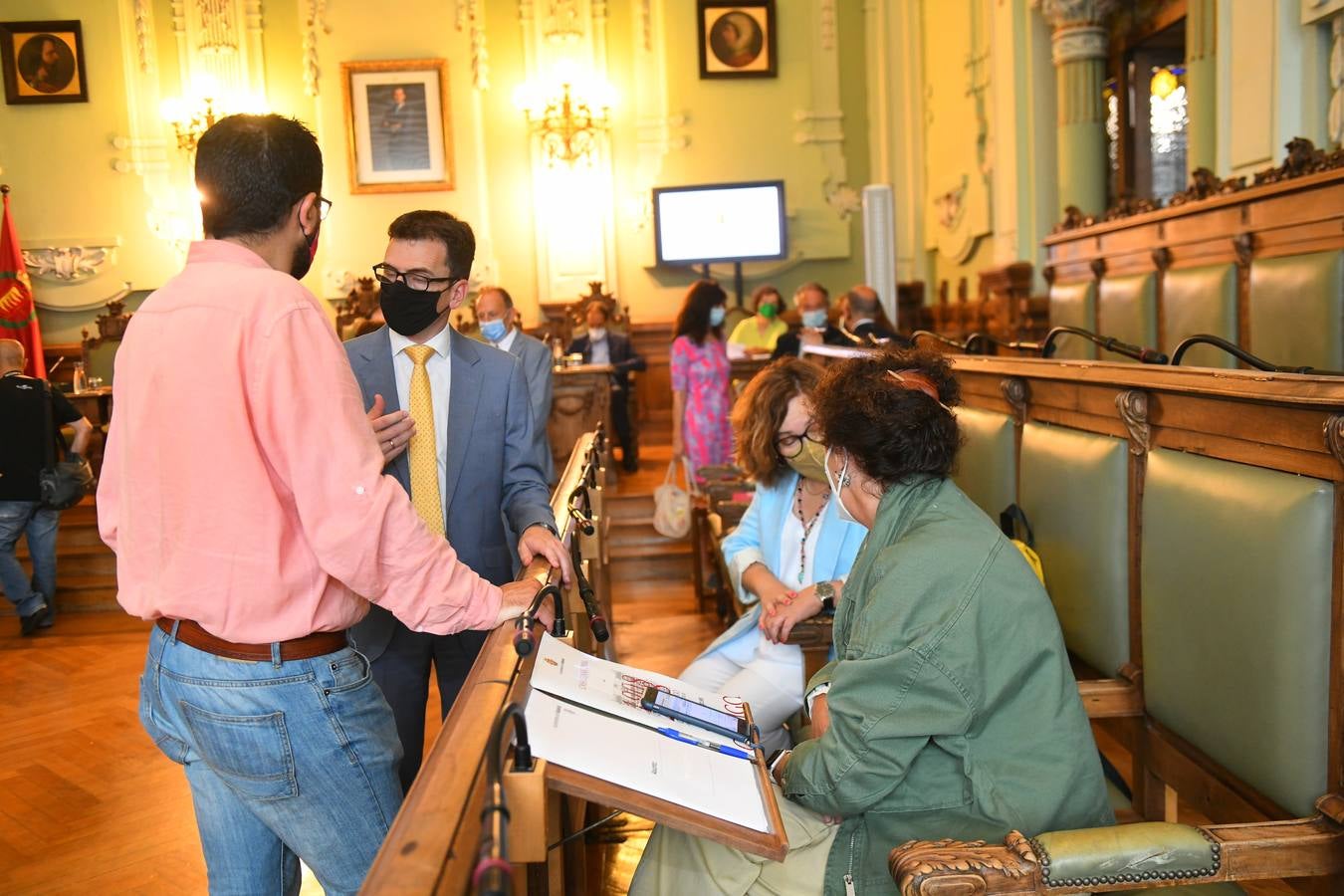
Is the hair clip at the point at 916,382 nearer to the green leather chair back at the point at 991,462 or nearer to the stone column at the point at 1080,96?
the green leather chair back at the point at 991,462

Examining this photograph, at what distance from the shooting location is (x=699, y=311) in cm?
646

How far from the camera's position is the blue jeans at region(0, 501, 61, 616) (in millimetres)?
6277

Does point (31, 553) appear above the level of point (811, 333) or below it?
below

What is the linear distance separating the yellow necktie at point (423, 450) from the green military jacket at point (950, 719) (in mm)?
911

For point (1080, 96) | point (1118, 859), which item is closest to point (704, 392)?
point (1080, 96)

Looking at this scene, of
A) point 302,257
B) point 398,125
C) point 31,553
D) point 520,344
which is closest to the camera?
point 302,257

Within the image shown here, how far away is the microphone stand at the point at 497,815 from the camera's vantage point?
826 mm

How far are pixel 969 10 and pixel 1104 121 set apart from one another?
167 cm

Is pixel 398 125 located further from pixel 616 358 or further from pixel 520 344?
pixel 520 344

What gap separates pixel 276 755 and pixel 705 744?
563 millimetres

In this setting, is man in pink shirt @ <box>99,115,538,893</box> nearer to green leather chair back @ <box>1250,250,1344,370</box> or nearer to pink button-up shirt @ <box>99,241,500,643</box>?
pink button-up shirt @ <box>99,241,500,643</box>

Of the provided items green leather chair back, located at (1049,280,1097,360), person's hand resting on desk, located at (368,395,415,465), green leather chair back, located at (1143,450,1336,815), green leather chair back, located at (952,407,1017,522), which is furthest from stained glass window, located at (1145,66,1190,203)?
person's hand resting on desk, located at (368,395,415,465)

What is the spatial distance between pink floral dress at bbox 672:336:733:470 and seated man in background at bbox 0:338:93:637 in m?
3.53

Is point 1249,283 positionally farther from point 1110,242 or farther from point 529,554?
point 529,554
